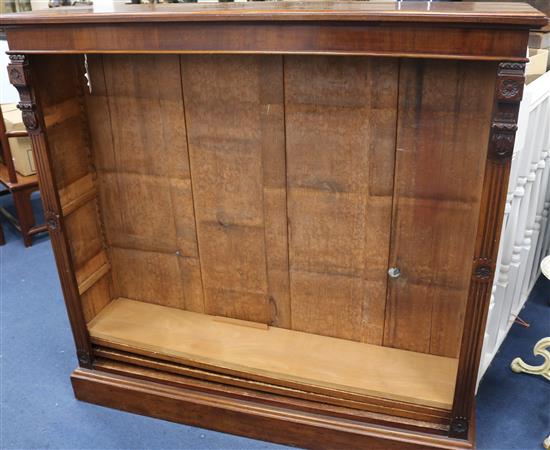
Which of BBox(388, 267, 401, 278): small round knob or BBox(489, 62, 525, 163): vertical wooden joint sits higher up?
BBox(489, 62, 525, 163): vertical wooden joint

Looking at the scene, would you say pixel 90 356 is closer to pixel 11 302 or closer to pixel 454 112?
pixel 11 302

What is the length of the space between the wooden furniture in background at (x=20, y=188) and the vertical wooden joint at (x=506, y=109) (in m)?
2.39

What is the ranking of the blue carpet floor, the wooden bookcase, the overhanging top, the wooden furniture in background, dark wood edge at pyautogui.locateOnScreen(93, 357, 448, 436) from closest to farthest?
the overhanging top, the wooden bookcase, dark wood edge at pyautogui.locateOnScreen(93, 357, 448, 436), the blue carpet floor, the wooden furniture in background

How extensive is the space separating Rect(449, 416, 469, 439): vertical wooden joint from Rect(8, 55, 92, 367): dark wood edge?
1.21 meters

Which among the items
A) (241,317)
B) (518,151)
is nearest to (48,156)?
(241,317)

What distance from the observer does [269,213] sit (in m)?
1.84

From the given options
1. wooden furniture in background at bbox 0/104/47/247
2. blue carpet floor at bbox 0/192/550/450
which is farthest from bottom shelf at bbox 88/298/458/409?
wooden furniture in background at bbox 0/104/47/247

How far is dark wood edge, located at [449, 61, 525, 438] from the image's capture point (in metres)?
1.22

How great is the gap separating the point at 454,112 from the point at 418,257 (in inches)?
17.6

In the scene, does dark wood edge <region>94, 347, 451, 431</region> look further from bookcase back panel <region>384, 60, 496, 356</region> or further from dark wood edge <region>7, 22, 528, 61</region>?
dark wood edge <region>7, 22, 528, 61</region>

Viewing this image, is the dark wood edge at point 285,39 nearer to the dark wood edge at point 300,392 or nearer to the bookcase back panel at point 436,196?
the bookcase back panel at point 436,196

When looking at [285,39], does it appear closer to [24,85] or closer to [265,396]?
[24,85]

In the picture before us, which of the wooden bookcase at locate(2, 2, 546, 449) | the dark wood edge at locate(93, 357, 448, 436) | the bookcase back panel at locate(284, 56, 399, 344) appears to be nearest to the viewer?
the wooden bookcase at locate(2, 2, 546, 449)

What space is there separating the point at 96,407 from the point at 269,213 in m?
0.93
